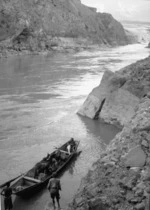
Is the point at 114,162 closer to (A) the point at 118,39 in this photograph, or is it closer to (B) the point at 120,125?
(B) the point at 120,125

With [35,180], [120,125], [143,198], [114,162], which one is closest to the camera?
[143,198]

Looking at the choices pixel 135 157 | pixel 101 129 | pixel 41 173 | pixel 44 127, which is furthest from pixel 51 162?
pixel 101 129

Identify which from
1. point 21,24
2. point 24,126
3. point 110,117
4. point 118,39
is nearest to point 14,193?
point 24,126

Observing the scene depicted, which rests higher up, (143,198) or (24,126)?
(143,198)

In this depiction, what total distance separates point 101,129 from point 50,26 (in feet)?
187

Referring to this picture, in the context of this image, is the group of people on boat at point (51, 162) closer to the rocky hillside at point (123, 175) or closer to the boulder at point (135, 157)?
the rocky hillside at point (123, 175)

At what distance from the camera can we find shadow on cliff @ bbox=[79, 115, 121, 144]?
1949 cm

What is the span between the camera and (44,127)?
20.6 meters

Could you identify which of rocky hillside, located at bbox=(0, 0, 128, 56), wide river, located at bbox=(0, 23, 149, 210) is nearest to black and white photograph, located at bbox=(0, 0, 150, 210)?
wide river, located at bbox=(0, 23, 149, 210)

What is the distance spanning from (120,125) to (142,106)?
8.54m

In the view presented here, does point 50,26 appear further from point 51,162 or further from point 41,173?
point 41,173

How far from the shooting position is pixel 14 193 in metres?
11.3

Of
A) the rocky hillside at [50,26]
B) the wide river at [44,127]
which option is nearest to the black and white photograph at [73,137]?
the wide river at [44,127]

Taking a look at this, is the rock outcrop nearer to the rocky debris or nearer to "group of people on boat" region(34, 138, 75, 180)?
"group of people on boat" region(34, 138, 75, 180)
